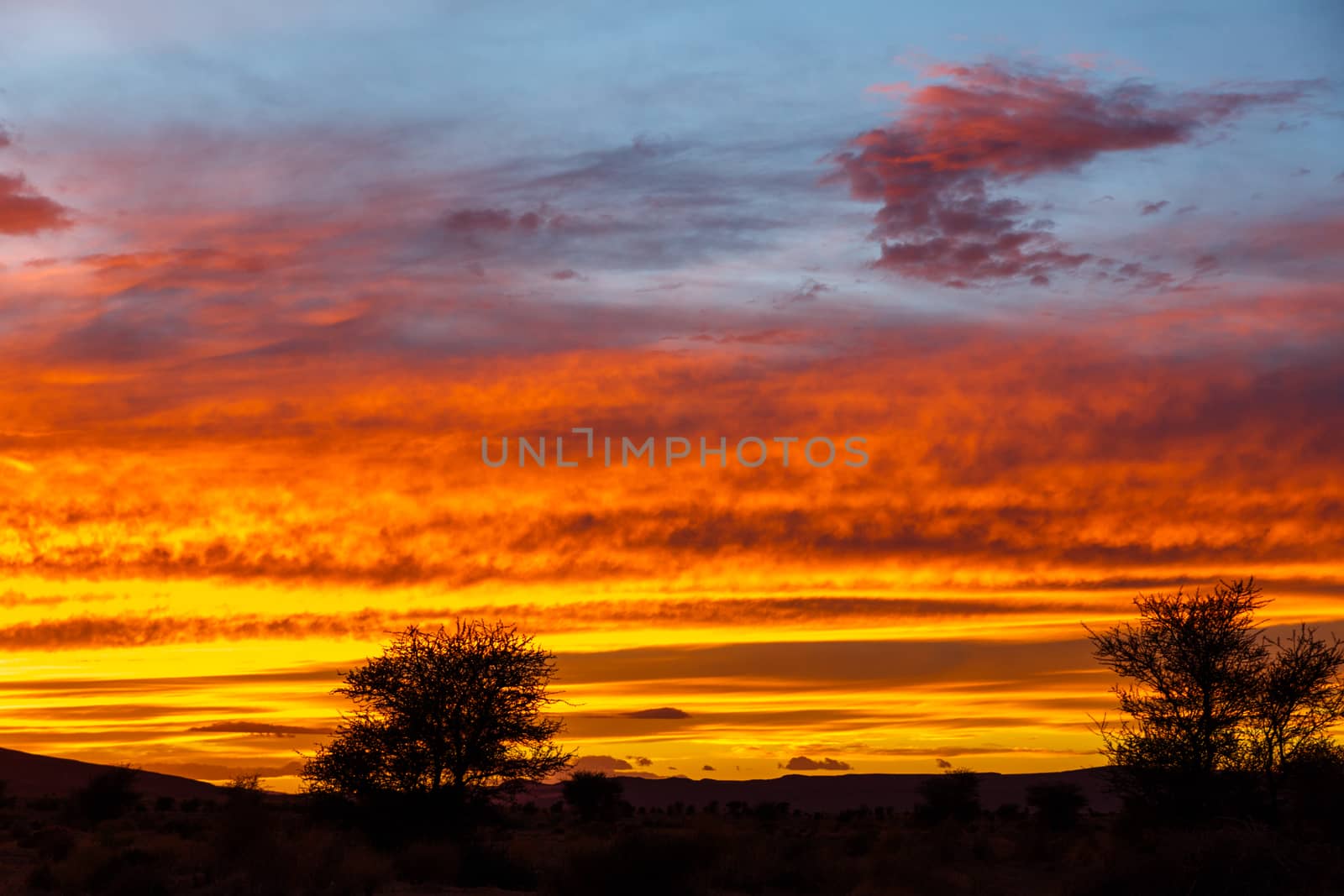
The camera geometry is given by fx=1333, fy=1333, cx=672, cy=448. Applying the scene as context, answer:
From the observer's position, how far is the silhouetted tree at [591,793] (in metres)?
87.9

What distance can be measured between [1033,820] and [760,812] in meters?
25.6

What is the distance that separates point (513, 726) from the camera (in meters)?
39.5

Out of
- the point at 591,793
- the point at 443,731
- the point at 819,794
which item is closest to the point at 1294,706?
the point at 443,731

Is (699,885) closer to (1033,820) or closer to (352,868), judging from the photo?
(352,868)

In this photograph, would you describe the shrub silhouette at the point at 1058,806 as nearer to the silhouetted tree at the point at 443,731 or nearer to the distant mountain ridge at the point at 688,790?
the silhouetted tree at the point at 443,731

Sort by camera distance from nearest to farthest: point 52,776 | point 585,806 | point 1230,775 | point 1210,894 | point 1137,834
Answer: point 1210,894, point 1137,834, point 1230,775, point 585,806, point 52,776

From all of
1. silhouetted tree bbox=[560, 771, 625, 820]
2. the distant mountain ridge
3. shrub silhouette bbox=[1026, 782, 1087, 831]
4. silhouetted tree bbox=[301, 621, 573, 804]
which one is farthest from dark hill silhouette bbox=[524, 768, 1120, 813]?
silhouetted tree bbox=[301, 621, 573, 804]

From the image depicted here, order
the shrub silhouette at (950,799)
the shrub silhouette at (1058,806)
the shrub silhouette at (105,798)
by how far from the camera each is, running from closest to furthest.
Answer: the shrub silhouette at (1058,806)
the shrub silhouette at (105,798)
the shrub silhouette at (950,799)

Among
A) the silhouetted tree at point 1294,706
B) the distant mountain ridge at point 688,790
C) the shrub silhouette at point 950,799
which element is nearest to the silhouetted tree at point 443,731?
the silhouetted tree at point 1294,706

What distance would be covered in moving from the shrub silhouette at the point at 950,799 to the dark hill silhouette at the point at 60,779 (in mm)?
84463

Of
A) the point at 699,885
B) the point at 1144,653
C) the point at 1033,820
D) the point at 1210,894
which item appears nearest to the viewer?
the point at 1210,894

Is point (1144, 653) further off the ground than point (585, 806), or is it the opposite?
point (1144, 653)

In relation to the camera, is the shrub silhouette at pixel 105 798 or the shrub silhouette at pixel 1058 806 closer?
the shrub silhouette at pixel 1058 806

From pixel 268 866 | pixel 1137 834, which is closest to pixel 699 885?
pixel 268 866
